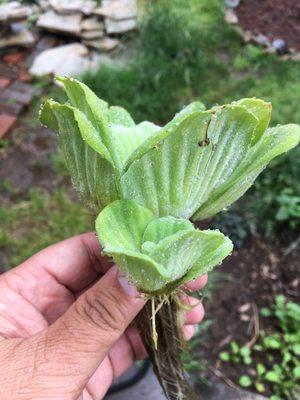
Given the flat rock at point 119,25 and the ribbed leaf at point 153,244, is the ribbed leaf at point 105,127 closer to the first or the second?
the ribbed leaf at point 153,244

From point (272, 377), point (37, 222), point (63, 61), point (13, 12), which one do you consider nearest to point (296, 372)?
point (272, 377)

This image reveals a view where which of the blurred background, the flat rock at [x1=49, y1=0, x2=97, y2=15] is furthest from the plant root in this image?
the flat rock at [x1=49, y1=0, x2=97, y2=15]

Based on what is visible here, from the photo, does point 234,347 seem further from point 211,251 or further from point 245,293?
point 211,251

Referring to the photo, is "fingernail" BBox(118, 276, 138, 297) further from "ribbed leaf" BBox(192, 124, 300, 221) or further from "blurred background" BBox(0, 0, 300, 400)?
"blurred background" BBox(0, 0, 300, 400)

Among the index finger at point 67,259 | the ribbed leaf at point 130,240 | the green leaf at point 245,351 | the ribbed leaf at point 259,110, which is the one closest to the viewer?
the ribbed leaf at point 130,240

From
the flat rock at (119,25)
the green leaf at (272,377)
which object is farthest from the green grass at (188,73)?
the green leaf at (272,377)
